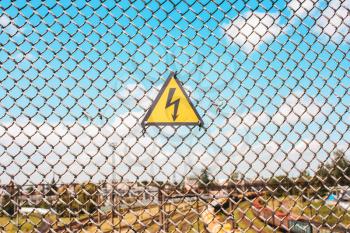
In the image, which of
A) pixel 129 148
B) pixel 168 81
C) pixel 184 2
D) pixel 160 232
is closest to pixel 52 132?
pixel 129 148

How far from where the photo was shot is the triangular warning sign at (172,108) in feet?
8.20

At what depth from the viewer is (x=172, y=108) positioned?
2.51m

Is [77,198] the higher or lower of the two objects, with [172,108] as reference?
lower

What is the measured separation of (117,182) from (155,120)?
1.93ft

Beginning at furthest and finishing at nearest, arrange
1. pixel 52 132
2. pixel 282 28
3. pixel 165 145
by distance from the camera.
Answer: pixel 282 28, pixel 165 145, pixel 52 132

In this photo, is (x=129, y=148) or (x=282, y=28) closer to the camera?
(x=129, y=148)

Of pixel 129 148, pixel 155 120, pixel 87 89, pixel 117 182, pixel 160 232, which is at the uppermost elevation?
pixel 87 89

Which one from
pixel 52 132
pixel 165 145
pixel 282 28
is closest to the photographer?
pixel 52 132

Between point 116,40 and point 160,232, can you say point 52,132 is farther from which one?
point 160,232

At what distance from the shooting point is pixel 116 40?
2559mm

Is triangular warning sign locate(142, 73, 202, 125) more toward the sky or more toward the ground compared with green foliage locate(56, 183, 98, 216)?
more toward the sky

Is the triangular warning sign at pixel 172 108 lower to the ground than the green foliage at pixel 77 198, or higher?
higher

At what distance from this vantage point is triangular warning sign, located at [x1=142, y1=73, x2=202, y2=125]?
2.50 metres

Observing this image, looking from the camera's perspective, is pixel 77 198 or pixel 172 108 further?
pixel 77 198
